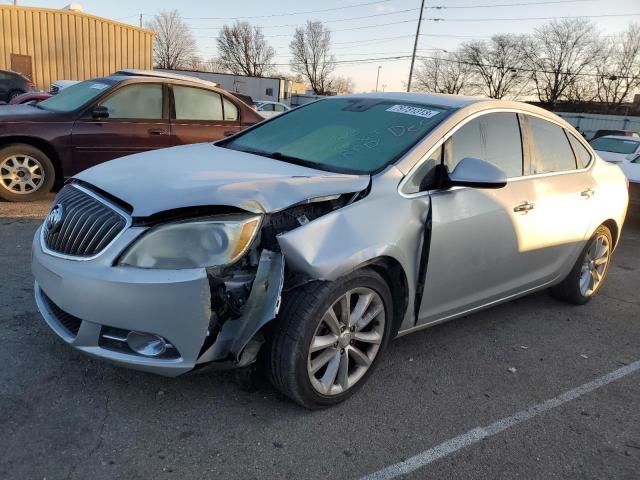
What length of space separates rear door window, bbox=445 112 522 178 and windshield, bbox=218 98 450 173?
185 mm

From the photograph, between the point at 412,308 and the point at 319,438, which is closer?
the point at 319,438

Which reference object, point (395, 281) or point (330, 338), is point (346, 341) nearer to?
point (330, 338)

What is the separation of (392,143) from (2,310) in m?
2.79

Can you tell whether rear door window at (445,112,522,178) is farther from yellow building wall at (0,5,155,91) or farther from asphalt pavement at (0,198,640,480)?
yellow building wall at (0,5,155,91)

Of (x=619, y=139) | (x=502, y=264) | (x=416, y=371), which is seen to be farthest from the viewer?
(x=619, y=139)

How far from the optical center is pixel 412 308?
10.1 feet

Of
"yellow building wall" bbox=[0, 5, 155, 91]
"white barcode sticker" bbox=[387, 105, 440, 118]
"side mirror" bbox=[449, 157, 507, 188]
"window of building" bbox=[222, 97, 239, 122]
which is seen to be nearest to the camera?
"side mirror" bbox=[449, 157, 507, 188]

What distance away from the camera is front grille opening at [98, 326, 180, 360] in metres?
2.40

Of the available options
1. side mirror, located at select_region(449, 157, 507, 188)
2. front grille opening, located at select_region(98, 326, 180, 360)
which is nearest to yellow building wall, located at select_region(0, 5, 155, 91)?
side mirror, located at select_region(449, 157, 507, 188)

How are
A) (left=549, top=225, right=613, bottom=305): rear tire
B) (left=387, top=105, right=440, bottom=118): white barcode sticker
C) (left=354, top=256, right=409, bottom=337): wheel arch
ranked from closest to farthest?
1. (left=354, top=256, right=409, bottom=337): wheel arch
2. (left=387, top=105, right=440, bottom=118): white barcode sticker
3. (left=549, top=225, right=613, bottom=305): rear tire

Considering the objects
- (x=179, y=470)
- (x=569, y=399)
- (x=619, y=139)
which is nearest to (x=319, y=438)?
(x=179, y=470)

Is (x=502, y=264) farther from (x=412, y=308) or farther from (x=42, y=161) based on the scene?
(x=42, y=161)

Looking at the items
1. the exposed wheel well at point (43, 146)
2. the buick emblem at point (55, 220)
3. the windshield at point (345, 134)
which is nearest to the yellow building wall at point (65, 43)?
the exposed wheel well at point (43, 146)

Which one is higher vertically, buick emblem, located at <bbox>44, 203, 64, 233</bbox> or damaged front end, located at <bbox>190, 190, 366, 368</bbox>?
buick emblem, located at <bbox>44, 203, 64, 233</bbox>
